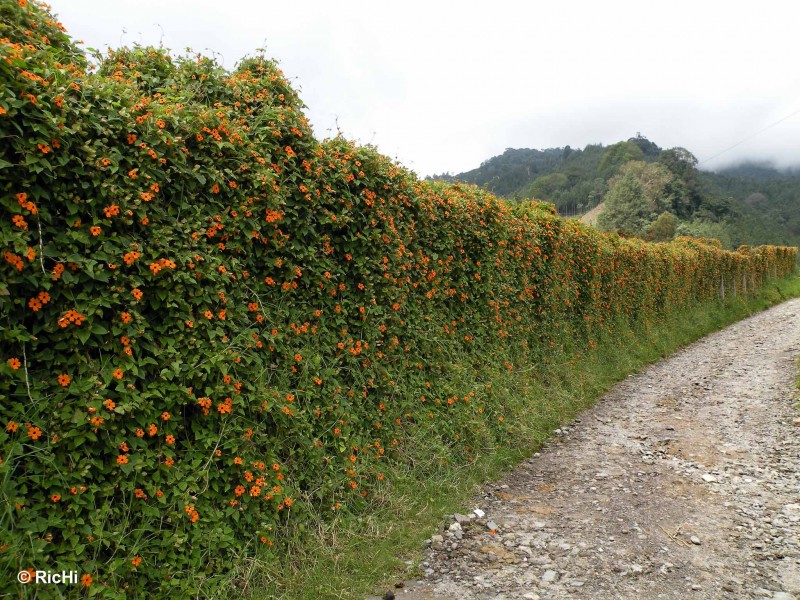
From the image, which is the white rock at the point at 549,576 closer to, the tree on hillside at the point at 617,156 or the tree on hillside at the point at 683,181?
the tree on hillside at the point at 683,181

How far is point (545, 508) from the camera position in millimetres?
5168

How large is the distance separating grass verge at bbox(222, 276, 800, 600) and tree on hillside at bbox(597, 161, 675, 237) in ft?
164

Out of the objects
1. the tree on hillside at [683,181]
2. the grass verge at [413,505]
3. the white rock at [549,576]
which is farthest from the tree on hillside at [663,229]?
the white rock at [549,576]

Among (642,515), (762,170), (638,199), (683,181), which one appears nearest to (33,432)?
(642,515)

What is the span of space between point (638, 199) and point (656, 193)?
188cm

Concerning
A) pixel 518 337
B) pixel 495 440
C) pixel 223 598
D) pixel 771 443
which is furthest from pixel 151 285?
pixel 771 443

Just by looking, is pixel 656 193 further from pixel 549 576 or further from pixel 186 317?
pixel 186 317

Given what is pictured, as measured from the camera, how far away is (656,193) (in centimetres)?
5522

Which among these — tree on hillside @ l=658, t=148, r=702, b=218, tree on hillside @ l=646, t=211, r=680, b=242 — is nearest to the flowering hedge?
tree on hillside @ l=646, t=211, r=680, b=242

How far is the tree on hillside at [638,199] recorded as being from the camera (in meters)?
54.8

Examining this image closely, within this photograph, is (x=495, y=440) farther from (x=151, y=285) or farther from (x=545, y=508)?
(x=151, y=285)

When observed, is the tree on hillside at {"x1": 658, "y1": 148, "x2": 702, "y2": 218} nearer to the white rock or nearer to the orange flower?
the white rock

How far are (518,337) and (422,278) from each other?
9.52 feet

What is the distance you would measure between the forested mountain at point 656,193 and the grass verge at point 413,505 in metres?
28.7
